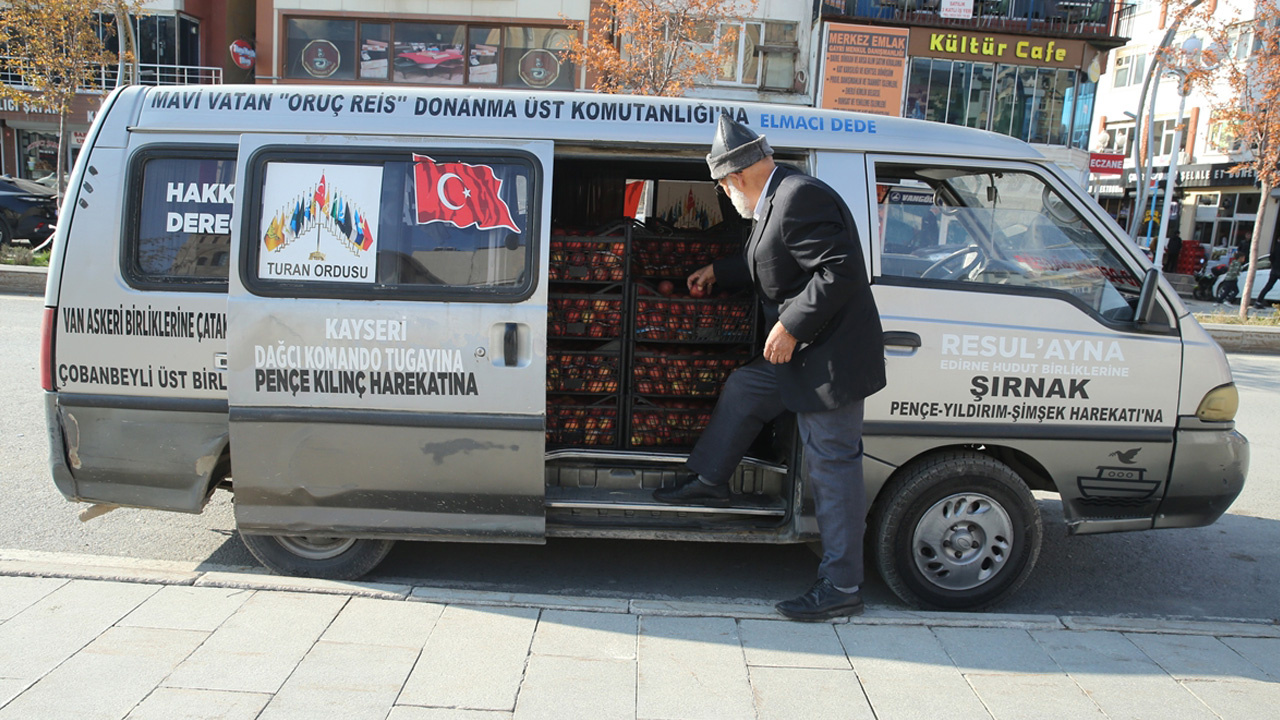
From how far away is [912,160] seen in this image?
3850 mm

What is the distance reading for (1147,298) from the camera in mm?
3727

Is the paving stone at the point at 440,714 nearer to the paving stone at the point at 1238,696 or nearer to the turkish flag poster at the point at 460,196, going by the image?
the turkish flag poster at the point at 460,196

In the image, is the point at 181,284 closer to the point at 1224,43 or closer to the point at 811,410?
the point at 811,410

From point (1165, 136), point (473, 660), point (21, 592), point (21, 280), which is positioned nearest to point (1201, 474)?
point (473, 660)

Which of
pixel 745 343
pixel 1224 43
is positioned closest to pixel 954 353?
pixel 745 343

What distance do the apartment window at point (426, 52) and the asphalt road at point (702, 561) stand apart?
1899cm

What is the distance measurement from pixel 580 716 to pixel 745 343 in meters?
2.26

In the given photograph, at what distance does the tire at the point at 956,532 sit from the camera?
3.85m

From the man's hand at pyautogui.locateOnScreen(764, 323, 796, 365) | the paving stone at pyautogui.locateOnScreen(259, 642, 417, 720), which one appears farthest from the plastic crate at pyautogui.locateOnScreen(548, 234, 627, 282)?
the paving stone at pyautogui.locateOnScreen(259, 642, 417, 720)

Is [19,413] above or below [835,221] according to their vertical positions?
below

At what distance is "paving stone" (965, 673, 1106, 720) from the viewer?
3010mm

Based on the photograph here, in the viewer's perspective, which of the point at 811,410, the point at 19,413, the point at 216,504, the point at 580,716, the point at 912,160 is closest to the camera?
the point at 580,716

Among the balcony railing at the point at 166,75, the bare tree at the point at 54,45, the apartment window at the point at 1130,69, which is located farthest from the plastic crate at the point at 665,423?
the apartment window at the point at 1130,69

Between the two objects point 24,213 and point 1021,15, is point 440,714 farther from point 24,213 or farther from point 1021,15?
point 1021,15
